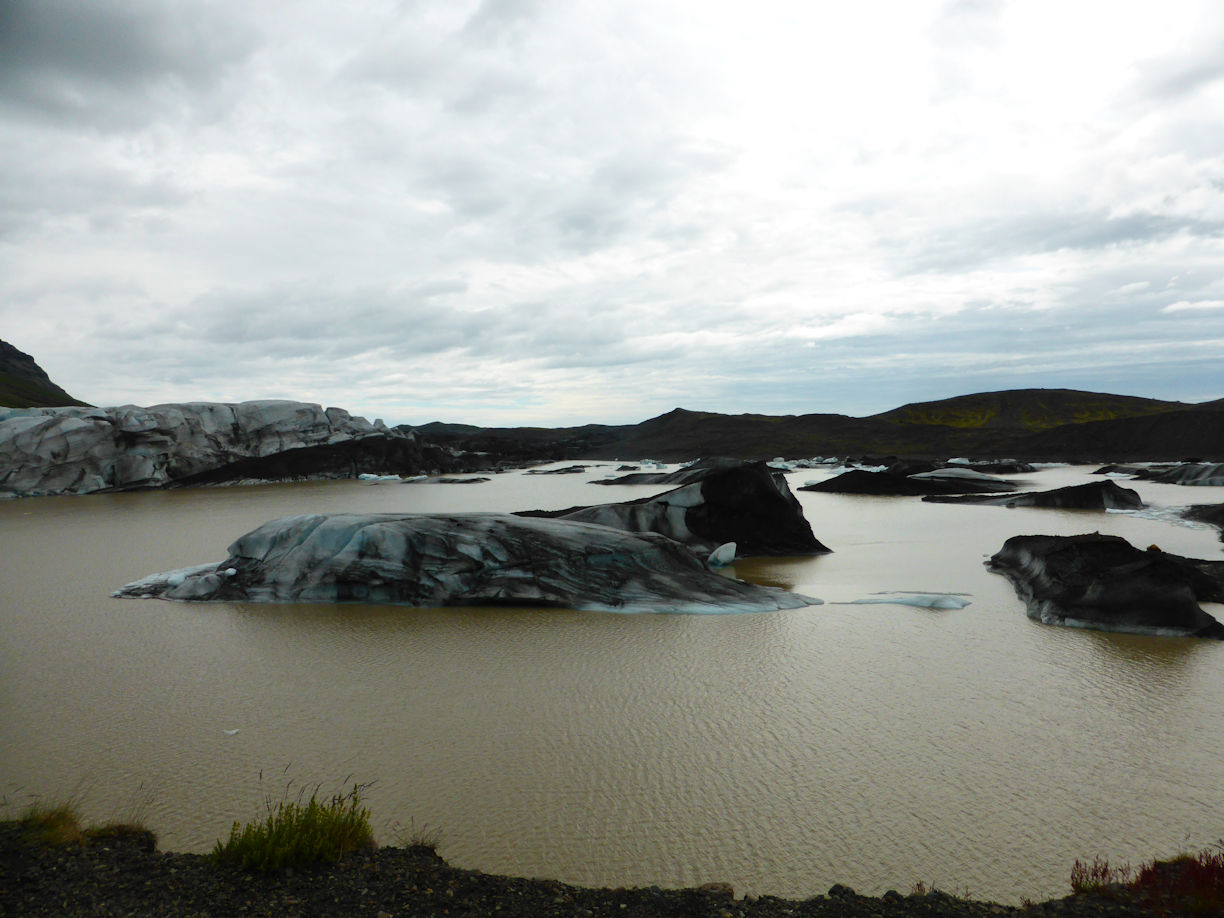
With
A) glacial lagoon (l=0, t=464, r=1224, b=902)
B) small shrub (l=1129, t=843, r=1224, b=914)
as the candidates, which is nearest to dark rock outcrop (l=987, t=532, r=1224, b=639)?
glacial lagoon (l=0, t=464, r=1224, b=902)

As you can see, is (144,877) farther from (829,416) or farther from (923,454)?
(829,416)

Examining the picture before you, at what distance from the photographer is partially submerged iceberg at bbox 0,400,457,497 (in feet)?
114

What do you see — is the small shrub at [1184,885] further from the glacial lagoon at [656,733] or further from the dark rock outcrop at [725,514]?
the dark rock outcrop at [725,514]

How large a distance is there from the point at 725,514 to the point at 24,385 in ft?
369

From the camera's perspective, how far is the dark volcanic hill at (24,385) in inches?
3217

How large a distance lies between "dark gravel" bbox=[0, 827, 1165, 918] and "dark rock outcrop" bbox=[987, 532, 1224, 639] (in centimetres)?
650

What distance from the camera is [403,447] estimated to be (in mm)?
50625

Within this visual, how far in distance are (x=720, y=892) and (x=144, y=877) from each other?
269cm

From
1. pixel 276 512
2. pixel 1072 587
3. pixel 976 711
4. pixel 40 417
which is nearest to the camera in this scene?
pixel 976 711

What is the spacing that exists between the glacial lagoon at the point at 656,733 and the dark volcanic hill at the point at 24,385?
87.0 metres

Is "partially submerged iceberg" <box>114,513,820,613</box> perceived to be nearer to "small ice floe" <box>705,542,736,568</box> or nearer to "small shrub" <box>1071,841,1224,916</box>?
"small ice floe" <box>705,542,736,568</box>

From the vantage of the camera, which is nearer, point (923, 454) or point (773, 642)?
point (773, 642)

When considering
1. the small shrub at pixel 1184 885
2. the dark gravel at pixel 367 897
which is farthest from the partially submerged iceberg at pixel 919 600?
the dark gravel at pixel 367 897

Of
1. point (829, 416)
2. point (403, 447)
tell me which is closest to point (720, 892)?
point (403, 447)
